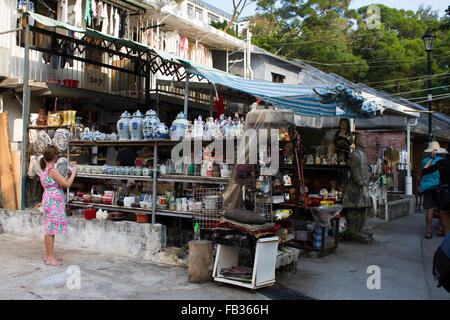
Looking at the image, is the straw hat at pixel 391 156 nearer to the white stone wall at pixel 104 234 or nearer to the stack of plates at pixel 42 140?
the white stone wall at pixel 104 234

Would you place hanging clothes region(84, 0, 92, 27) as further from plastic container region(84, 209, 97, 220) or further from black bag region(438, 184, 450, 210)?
black bag region(438, 184, 450, 210)

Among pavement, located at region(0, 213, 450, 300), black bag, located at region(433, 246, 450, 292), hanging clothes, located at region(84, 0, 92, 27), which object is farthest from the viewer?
hanging clothes, located at region(84, 0, 92, 27)

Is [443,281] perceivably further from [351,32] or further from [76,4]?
[351,32]

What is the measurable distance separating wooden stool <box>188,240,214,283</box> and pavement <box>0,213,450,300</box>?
0.10 m

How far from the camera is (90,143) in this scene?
777 cm

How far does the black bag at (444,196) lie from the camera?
7.32m

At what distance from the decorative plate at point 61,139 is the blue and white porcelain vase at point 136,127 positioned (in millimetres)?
2195

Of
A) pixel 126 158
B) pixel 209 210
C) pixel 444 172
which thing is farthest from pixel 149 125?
pixel 444 172

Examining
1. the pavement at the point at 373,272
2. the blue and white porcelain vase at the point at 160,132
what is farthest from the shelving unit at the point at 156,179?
the pavement at the point at 373,272

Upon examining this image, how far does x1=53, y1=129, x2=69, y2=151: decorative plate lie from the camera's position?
8323 millimetres

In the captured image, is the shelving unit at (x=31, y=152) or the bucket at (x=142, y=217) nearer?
the bucket at (x=142, y=217)

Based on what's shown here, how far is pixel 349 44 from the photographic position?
28.5 m

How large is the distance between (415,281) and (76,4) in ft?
36.4

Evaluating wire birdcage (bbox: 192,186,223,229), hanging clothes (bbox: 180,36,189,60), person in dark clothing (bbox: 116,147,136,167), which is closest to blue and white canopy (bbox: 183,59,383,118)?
person in dark clothing (bbox: 116,147,136,167)
